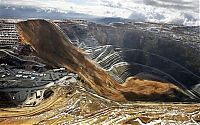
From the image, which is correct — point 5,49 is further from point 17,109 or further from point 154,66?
point 154,66

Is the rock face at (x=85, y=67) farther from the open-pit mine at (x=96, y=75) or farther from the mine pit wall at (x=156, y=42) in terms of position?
the mine pit wall at (x=156, y=42)

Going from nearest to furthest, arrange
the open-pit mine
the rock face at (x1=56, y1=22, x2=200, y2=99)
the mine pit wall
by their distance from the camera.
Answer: the open-pit mine
the rock face at (x1=56, y1=22, x2=200, y2=99)
the mine pit wall

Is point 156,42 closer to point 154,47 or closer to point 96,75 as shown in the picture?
point 154,47

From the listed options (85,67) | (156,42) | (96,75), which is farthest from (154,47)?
(96,75)

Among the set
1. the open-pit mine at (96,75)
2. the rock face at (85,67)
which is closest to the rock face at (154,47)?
the open-pit mine at (96,75)

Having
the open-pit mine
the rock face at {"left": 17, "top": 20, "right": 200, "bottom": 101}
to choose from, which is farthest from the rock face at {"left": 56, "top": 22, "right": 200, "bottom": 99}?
the rock face at {"left": 17, "top": 20, "right": 200, "bottom": 101}

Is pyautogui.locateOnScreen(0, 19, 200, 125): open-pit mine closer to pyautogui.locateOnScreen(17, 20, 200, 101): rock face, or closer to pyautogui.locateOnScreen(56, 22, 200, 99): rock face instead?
pyautogui.locateOnScreen(56, 22, 200, 99): rock face
